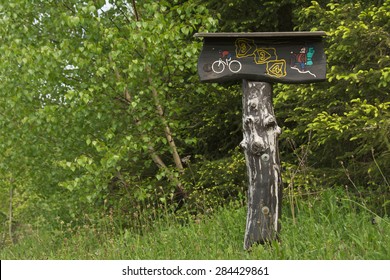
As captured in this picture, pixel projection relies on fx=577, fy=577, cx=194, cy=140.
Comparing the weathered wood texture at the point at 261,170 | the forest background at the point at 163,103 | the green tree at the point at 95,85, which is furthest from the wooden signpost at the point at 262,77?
the green tree at the point at 95,85

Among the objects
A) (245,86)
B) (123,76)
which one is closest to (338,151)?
(245,86)

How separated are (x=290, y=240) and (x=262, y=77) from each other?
1.89m

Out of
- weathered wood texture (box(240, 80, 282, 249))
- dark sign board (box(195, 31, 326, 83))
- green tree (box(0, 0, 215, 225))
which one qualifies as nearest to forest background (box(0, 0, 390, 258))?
green tree (box(0, 0, 215, 225))

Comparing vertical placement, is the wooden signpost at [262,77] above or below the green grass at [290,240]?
above

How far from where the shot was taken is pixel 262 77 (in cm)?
671

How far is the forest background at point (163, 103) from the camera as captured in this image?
7.99 metres

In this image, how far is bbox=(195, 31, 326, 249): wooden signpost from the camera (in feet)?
21.6

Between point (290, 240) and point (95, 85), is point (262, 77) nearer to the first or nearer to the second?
point (290, 240)

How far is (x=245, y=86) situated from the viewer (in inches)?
268

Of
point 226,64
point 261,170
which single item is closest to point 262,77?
point 226,64

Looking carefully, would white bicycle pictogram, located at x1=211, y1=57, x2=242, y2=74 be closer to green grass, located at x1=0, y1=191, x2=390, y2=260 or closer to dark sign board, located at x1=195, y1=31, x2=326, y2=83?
dark sign board, located at x1=195, y1=31, x2=326, y2=83

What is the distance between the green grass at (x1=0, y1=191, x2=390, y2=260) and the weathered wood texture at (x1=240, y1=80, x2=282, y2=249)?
0.73 ft

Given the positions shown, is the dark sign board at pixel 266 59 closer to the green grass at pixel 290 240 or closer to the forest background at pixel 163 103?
the forest background at pixel 163 103

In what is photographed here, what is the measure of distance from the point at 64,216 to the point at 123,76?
400cm
